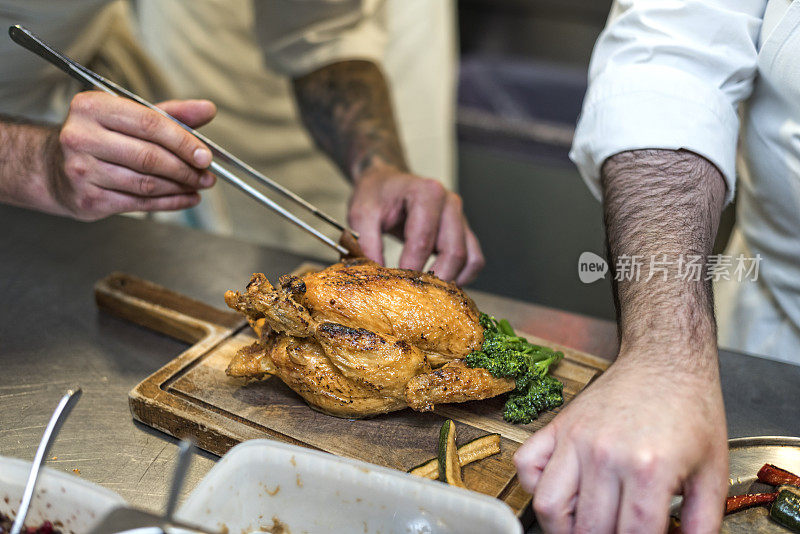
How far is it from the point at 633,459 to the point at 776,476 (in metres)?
0.53

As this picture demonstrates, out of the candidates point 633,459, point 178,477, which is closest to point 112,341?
point 178,477

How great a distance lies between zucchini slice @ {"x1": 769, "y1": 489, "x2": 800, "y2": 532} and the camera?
129 cm

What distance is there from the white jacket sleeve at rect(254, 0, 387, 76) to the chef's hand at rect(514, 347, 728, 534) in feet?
6.95

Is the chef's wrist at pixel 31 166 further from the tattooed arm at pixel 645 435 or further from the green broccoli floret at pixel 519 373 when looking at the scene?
the tattooed arm at pixel 645 435

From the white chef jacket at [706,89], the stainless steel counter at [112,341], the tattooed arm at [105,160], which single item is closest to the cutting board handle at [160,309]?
the stainless steel counter at [112,341]

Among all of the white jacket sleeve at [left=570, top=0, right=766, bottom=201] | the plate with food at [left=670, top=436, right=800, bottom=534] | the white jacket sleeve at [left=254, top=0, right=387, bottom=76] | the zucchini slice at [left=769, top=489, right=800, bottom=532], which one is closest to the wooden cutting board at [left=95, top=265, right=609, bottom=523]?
the plate with food at [left=670, top=436, right=800, bottom=534]

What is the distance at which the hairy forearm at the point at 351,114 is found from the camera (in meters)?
2.62

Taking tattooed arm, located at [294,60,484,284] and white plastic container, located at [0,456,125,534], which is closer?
white plastic container, located at [0,456,125,534]

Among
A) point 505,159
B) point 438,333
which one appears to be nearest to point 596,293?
point 505,159

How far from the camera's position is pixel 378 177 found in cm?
236

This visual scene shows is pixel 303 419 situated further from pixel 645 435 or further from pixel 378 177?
pixel 378 177

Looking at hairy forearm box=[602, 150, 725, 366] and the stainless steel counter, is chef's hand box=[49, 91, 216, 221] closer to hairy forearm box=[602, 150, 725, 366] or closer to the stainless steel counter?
the stainless steel counter

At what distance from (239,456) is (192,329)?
2.50 ft

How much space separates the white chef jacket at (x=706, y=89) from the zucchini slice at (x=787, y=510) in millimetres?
782
